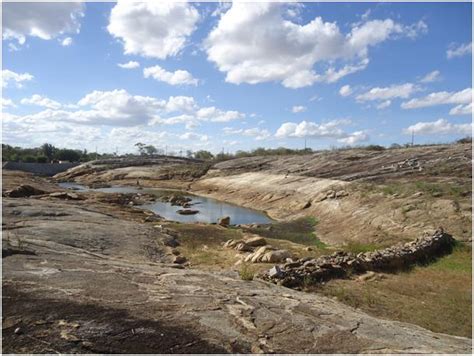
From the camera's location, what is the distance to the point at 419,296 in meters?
11.5

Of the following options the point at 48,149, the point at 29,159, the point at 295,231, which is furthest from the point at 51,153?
the point at 295,231

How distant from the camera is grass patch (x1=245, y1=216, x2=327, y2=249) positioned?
22.4 meters

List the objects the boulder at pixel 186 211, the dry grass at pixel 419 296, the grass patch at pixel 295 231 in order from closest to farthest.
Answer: the dry grass at pixel 419 296 → the grass patch at pixel 295 231 → the boulder at pixel 186 211

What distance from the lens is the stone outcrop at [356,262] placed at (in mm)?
11312

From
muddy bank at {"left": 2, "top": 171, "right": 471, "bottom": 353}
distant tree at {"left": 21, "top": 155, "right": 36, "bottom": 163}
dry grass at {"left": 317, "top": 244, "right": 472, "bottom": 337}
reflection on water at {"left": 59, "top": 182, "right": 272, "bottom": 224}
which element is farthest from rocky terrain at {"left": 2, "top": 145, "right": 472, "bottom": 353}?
distant tree at {"left": 21, "top": 155, "right": 36, "bottom": 163}

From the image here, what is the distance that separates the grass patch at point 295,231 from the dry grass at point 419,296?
7.43 meters

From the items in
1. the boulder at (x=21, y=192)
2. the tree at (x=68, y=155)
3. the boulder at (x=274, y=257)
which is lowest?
the boulder at (x=274, y=257)

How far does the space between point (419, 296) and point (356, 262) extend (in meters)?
2.19

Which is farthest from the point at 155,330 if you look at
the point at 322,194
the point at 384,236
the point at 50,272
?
the point at 322,194

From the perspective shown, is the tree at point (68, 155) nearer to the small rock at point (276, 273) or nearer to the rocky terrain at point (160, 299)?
the rocky terrain at point (160, 299)

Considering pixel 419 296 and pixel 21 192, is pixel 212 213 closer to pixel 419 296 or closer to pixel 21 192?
pixel 21 192

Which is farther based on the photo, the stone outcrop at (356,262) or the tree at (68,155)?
the tree at (68,155)

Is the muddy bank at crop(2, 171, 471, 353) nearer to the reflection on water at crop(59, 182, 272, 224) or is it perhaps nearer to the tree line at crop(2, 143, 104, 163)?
the reflection on water at crop(59, 182, 272, 224)

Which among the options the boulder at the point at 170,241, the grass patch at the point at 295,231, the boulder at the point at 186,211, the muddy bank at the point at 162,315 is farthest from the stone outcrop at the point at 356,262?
the boulder at the point at 186,211
